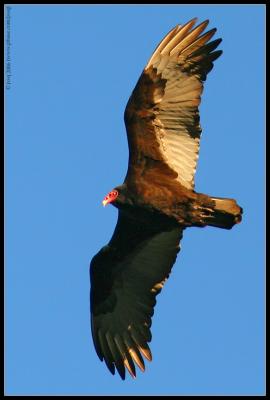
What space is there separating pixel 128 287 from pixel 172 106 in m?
2.79

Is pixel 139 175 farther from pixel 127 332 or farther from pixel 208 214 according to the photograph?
pixel 127 332

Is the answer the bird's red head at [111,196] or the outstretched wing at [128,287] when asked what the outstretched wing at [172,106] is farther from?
the outstretched wing at [128,287]

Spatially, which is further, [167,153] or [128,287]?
[128,287]

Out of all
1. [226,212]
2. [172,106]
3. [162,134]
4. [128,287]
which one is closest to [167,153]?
[162,134]

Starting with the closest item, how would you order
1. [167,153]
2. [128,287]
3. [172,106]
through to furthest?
[172,106] < [167,153] < [128,287]

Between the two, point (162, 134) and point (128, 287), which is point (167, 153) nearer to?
point (162, 134)

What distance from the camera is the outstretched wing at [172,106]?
13.1 m

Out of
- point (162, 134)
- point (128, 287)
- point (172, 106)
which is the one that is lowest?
point (128, 287)

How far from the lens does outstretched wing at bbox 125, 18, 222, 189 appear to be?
1307 centimetres

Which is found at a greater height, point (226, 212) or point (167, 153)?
point (167, 153)

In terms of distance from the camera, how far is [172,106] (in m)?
13.1

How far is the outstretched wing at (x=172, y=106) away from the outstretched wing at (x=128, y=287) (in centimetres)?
112

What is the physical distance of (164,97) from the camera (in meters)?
13.1

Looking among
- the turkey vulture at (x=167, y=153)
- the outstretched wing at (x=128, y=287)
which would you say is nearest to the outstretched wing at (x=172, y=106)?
the turkey vulture at (x=167, y=153)
